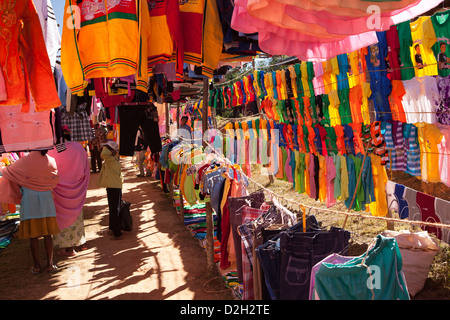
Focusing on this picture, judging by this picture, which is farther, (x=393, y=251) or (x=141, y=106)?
(x=141, y=106)

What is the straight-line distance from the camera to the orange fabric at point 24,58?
2480mm

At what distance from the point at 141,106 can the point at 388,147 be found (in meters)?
3.36

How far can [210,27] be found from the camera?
3.39m

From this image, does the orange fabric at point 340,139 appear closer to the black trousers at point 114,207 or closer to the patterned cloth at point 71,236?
the black trousers at point 114,207

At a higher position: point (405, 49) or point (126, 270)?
point (405, 49)

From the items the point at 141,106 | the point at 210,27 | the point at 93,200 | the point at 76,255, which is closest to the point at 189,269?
the point at 76,255

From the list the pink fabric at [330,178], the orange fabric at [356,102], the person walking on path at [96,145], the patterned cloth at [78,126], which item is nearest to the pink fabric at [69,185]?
the patterned cloth at [78,126]

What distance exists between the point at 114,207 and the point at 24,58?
4.35m

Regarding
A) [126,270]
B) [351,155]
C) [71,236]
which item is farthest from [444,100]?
[71,236]

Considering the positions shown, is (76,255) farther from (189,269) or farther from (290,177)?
(290,177)

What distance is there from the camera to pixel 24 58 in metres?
2.59

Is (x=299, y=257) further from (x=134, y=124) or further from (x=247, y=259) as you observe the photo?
(x=134, y=124)
